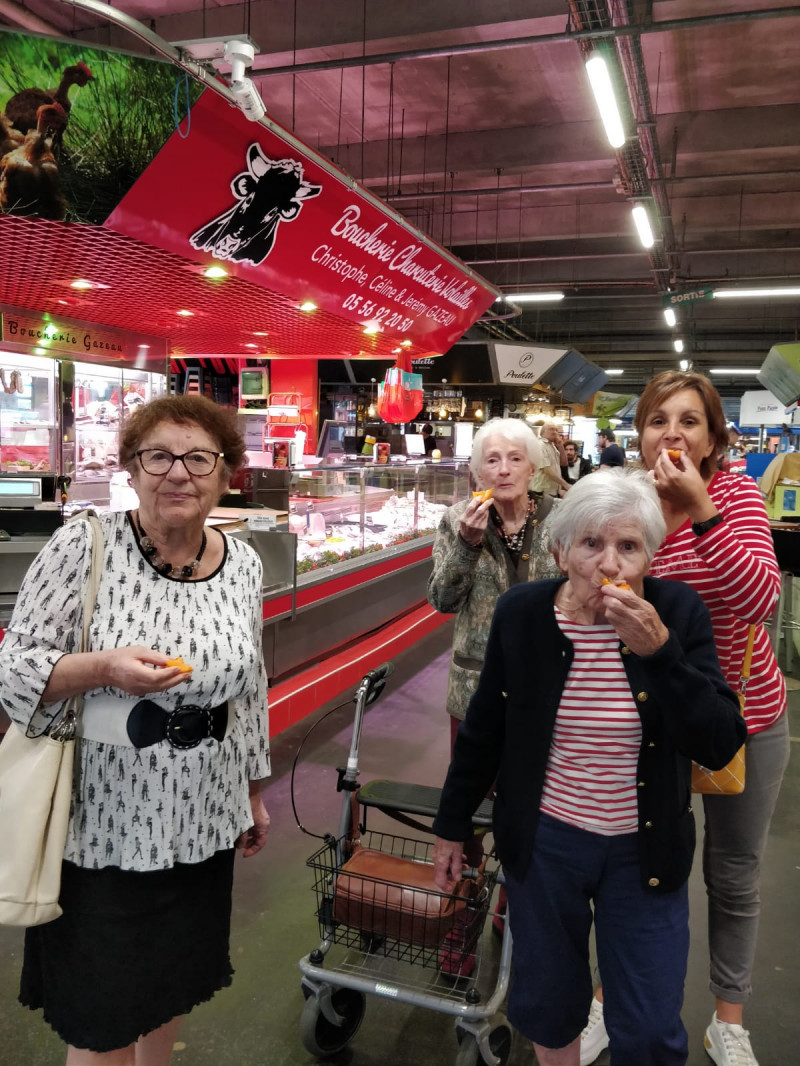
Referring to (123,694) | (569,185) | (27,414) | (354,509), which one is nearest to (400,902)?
(123,694)

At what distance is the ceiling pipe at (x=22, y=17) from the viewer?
6457 mm

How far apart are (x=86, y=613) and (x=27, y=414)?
785 cm

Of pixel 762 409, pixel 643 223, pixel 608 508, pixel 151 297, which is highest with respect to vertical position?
pixel 643 223

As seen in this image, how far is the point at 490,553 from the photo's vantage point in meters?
2.56

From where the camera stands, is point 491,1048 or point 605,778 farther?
point 491,1048

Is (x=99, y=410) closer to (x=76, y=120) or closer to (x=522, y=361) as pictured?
(x=76, y=120)

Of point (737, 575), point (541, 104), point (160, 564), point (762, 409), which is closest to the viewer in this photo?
point (160, 564)

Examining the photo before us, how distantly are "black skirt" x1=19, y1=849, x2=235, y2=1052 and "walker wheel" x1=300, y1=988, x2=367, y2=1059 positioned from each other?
651 mm

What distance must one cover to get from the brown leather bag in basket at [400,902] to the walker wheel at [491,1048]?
0.27 m

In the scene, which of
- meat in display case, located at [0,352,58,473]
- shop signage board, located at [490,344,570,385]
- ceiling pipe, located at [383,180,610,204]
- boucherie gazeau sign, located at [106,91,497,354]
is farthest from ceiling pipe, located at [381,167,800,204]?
meat in display case, located at [0,352,58,473]

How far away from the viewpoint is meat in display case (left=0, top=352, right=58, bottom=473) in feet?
27.0

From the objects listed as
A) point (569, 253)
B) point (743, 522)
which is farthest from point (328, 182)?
point (569, 253)

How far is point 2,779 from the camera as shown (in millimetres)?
1576

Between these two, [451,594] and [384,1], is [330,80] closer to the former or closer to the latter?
[384,1]
